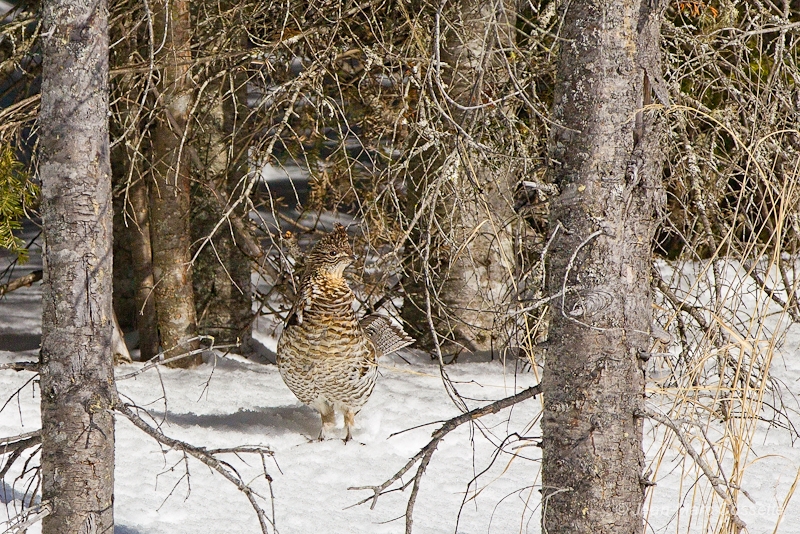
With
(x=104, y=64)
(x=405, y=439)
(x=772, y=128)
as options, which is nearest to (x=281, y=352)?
(x=405, y=439)

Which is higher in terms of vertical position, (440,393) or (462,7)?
(462,7)

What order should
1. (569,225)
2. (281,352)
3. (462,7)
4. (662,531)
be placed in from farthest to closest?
(462,7) < (281,352) < (662,531) < (569,225)

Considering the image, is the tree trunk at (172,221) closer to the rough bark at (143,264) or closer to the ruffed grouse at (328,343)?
the rough bark at (143,264)

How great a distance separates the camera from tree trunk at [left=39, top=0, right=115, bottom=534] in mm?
1757

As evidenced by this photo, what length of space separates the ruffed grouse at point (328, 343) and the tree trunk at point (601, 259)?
5.73ft

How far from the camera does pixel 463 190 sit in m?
3.57

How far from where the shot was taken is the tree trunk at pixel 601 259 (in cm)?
170

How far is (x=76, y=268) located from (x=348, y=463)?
1.78 m

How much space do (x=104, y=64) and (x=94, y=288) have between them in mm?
473

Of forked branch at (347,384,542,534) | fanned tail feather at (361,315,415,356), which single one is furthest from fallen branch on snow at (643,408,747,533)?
fanned tail feather at (361,315,415,356)

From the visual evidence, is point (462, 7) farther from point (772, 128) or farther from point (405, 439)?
point (405, 439)

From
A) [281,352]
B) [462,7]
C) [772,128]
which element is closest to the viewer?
[772,128]

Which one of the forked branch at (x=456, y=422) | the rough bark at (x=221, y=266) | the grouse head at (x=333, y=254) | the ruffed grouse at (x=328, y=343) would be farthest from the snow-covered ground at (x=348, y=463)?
the grouse head at (x=333, y=254)

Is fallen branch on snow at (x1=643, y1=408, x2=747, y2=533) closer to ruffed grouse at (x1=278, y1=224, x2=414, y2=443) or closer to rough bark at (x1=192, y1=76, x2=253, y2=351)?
ruffed grouse at (x1=278, y1=224, x2=414, y2=443)
